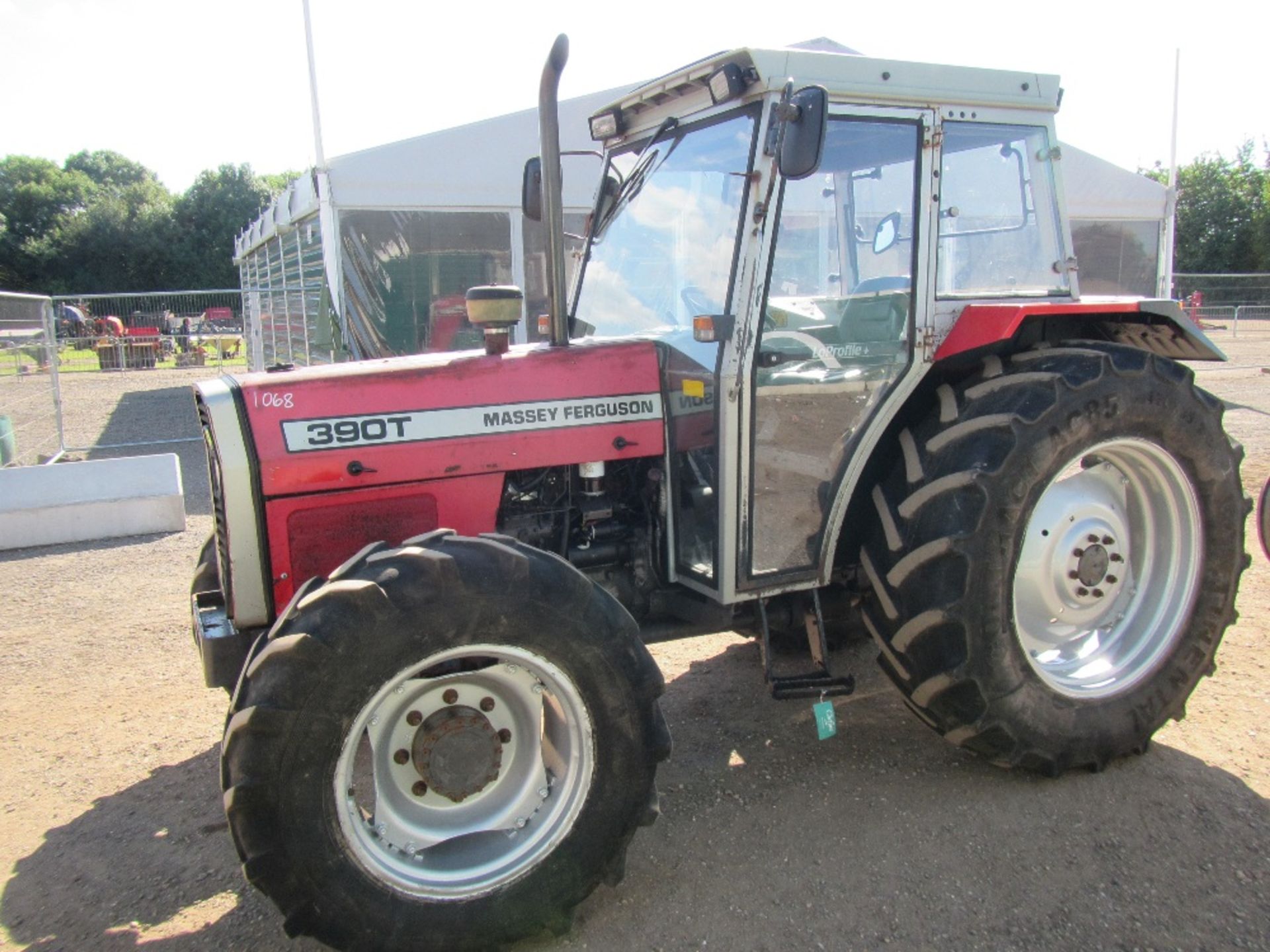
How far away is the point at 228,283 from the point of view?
47.7 meters

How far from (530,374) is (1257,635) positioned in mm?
3894

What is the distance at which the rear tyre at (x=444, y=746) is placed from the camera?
7.50 feet

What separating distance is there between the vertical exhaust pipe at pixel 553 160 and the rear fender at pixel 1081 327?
1395mm

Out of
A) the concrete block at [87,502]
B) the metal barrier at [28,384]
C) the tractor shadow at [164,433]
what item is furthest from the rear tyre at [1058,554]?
the metal barrier at [28,384]

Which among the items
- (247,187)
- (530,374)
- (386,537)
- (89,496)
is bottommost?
(89,496)

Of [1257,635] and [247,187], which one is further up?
[247,187]

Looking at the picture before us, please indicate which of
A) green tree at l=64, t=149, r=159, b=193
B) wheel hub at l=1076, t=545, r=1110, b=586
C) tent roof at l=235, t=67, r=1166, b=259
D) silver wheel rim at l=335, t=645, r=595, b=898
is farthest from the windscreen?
green tree at l=64, t=149, r=159, b=193

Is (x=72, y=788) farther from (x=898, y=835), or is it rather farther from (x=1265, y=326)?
(x=1265, y=326)

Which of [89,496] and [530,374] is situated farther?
[89,496]

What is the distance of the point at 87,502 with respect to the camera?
709cm

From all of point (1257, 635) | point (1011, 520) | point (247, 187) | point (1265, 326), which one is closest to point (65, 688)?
point (1011, 520)

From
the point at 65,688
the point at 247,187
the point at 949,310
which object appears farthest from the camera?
the point at 247,187

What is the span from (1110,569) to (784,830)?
1595mm

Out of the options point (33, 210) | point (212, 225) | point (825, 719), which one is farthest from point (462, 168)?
point (33, 210)
